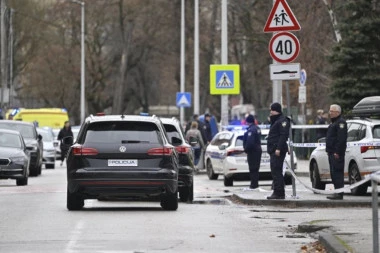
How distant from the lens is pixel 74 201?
75.5 ft

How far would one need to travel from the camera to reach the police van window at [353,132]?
27672mm

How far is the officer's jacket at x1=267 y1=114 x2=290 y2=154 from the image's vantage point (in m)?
24.7

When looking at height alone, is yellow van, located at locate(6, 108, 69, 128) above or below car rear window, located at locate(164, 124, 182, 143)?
below

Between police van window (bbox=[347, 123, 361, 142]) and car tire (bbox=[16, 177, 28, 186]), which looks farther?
car tire (bbox=[16, 177, 28, 186])

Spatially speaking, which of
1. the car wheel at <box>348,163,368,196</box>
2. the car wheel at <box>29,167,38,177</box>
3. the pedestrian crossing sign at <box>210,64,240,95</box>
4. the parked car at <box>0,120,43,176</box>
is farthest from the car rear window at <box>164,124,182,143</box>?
the pedestrian crossing sign at <box>210,64,240,95</box>

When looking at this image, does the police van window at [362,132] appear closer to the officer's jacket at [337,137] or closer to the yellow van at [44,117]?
the officer's jacket at [337,137]

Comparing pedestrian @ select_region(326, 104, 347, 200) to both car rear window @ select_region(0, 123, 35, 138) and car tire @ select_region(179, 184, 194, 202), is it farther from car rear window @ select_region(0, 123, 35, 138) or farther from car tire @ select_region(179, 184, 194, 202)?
car rear window @ select_region(0, 123, 35, 138)

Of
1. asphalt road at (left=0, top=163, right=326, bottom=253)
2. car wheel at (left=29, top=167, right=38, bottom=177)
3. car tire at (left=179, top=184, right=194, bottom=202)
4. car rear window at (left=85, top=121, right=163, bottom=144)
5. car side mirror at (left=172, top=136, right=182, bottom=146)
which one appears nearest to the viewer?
asphalt road at (left=0, top=163, right=326, bottom=253)

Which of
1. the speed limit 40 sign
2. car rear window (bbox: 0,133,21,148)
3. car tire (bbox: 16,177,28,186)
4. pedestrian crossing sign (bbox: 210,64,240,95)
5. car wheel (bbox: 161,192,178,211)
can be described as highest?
the speed limit 40 sign

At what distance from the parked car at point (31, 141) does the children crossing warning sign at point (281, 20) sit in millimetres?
16635

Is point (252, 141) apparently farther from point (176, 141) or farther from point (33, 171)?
point (33, 171)

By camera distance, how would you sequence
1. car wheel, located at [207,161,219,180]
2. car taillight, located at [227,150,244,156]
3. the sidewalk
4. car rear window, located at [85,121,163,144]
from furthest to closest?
car wheel, located at [207,161,219,180], car taillight, located at [227,150,244,156], car rear window, located at [85,121,163,144], the sidewalk

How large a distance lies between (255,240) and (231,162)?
1701 centimetres

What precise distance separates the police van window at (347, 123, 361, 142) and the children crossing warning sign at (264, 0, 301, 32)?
3.35 meters
